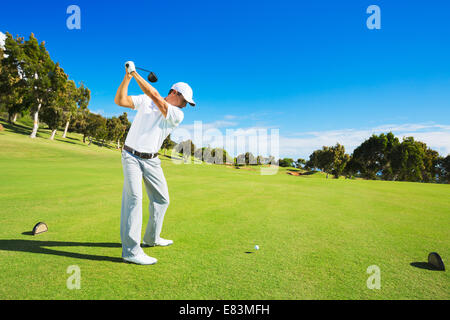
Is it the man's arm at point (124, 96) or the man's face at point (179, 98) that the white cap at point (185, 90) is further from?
the man's arm at point (124, 96)

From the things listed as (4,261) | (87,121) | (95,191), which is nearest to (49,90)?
(87,121)

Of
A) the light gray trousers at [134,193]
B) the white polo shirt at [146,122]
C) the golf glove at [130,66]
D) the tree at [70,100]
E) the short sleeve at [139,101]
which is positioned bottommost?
the light gray trousers at [134,193]

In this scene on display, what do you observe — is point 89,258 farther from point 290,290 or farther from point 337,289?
point 337,289

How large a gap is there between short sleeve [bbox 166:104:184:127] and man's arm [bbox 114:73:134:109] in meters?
0.76

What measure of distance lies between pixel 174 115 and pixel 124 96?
3.10 feet

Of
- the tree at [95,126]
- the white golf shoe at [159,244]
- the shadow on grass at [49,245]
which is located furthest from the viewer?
the tree at [95,126]

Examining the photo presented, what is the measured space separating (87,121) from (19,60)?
2724 centimetres

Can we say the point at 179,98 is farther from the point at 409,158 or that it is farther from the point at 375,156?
the point at 375,156

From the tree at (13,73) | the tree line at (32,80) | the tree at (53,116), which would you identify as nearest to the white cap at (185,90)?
the tree line at (32,80)

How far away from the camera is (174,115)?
4.54 meters

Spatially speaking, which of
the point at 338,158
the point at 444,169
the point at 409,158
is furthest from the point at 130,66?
the point at 444,169

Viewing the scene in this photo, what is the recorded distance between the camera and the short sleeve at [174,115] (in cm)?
445

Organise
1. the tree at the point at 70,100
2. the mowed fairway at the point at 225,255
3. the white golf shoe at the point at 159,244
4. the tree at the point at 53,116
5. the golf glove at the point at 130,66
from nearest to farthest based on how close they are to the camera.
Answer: the mowed fairway at the point at 225,255, the golf glove at the point at 130,66, the white golf shoe at the point at 159,244, the tree at the point at 53,116, the tree at the point at 70,100

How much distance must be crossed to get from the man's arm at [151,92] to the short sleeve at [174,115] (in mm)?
91
